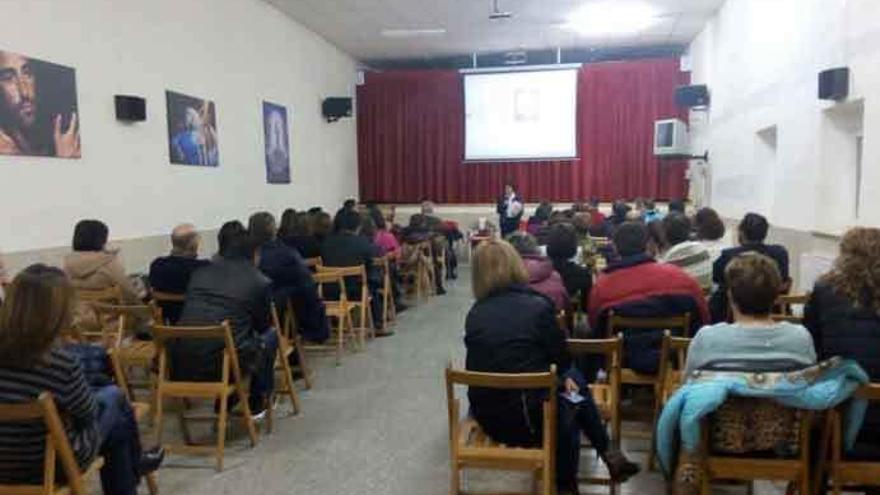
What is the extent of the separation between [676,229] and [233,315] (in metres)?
2.64

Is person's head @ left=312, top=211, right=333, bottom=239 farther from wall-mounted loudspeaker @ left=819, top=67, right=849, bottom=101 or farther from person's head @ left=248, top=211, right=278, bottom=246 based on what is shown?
wall-mounted loudspeaker @ left=819, top=67, right=849, bottom=101

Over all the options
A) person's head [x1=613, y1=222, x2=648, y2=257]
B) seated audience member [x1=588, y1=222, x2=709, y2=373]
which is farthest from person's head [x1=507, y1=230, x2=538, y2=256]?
seated audience member [x1=588, y1=222, x2=709, y2=373]

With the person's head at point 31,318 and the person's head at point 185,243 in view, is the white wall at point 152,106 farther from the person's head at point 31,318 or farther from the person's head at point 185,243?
the person's head at point 31,318

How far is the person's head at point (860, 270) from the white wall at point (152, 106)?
4.58 metres

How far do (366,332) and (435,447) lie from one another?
9.62 ft

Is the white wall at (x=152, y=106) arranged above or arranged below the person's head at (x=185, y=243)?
above

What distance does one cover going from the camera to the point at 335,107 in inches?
401

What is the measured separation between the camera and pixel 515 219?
432 inches

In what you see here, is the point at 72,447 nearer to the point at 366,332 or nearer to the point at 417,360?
the point at 417,360

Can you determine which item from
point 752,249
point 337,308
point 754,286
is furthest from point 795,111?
point 754,286

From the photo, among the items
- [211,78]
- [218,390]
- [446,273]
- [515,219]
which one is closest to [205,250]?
[211,78]

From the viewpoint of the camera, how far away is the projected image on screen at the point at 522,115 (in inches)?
440

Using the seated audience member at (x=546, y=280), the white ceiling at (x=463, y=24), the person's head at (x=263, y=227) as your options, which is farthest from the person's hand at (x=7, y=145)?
the white ceiling at (x=463, y=24)

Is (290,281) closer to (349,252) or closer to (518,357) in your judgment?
(349,252)
